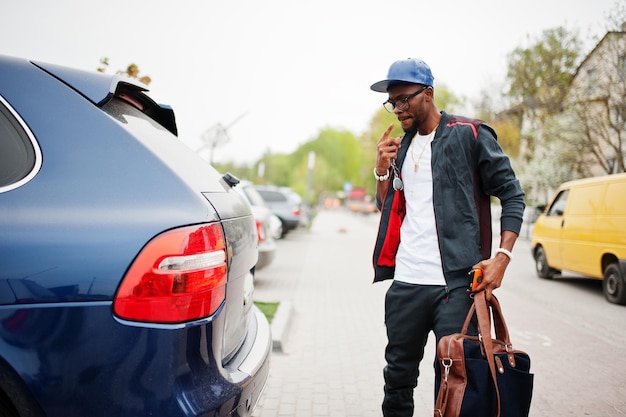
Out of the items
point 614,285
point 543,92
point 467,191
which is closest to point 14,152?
point 467,191

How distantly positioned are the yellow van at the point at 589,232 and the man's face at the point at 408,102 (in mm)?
6343

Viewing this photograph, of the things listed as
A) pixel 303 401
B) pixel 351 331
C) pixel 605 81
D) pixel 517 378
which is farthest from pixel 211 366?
pixel 605 81

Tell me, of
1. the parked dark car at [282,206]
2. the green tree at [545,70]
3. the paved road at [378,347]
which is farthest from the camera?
the green tree at [545,70]

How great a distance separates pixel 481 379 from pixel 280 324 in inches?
142

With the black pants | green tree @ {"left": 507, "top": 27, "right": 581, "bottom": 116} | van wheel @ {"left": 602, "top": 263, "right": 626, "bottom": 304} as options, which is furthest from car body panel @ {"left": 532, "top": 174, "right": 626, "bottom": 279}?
green tree @ {"left": 507, "top": 27, "right": 581, "bottom": 116}

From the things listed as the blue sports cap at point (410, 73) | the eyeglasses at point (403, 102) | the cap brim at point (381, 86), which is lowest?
the eyeglasses at point (403, 102)

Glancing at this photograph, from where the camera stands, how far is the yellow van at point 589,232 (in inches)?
312

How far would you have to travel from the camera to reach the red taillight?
1.74 metres

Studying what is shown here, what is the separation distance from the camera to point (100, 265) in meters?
1.74

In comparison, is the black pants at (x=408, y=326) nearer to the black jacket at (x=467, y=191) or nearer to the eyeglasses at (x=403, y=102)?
the black jacket at (x=467, y=191)

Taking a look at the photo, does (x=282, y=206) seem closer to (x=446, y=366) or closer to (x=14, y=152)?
(x=446, y=366)

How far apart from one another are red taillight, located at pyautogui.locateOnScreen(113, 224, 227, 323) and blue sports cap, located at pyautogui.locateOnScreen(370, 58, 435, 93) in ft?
4.01

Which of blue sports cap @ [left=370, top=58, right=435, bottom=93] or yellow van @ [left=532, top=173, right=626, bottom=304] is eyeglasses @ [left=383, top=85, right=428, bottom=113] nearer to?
blue sports cap @ [left=370, top=58, right=435, bottom=93]

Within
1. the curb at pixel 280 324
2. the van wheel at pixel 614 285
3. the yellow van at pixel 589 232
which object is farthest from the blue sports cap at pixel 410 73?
the van wheel at pixel 614 285
